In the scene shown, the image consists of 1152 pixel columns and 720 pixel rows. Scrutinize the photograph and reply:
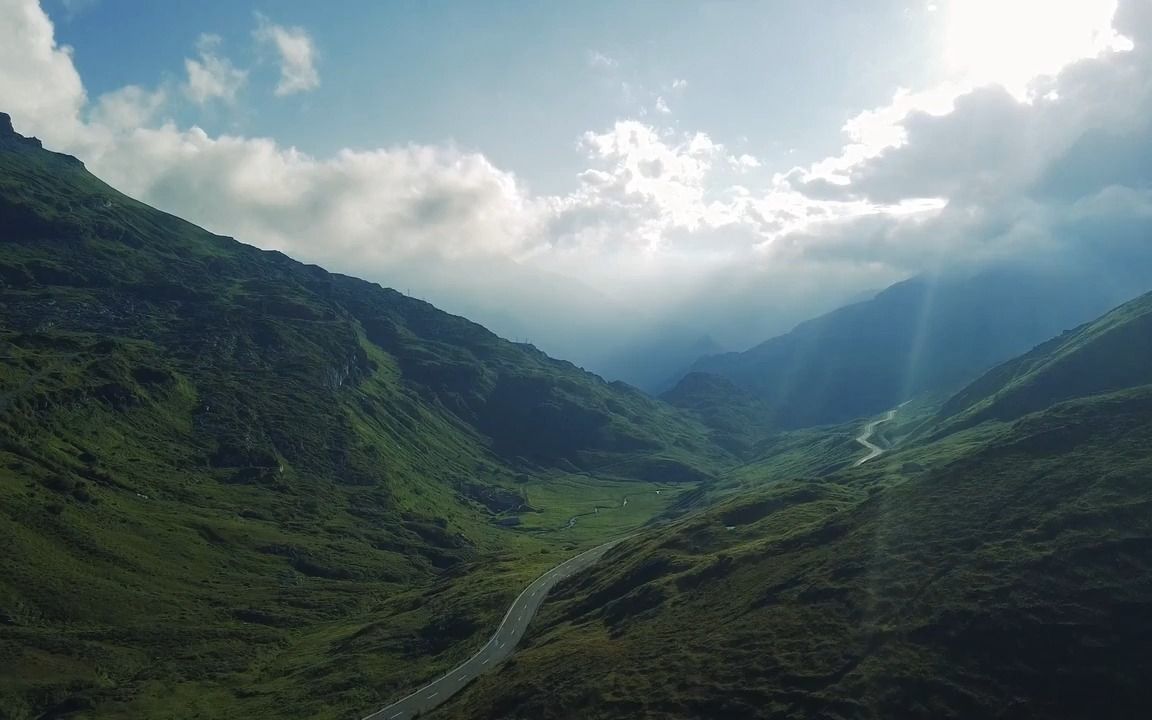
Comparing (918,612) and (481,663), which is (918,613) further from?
(481,663)

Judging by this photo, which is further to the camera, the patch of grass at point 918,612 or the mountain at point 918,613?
the patch of grass at point 918,612

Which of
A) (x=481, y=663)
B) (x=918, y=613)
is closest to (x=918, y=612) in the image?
(x=918, y=613)

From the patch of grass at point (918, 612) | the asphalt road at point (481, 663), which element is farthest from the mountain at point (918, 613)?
the asphalt road at point (481, 663)

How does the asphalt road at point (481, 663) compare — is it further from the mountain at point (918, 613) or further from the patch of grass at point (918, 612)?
the patch of grass at point (918, 612)

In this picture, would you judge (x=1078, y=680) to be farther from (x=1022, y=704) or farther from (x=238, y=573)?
(x=238, y=573)

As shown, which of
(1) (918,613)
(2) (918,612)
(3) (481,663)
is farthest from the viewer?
(3) (481,663)

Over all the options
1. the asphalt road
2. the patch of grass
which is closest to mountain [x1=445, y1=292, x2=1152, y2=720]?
the patch of grass
